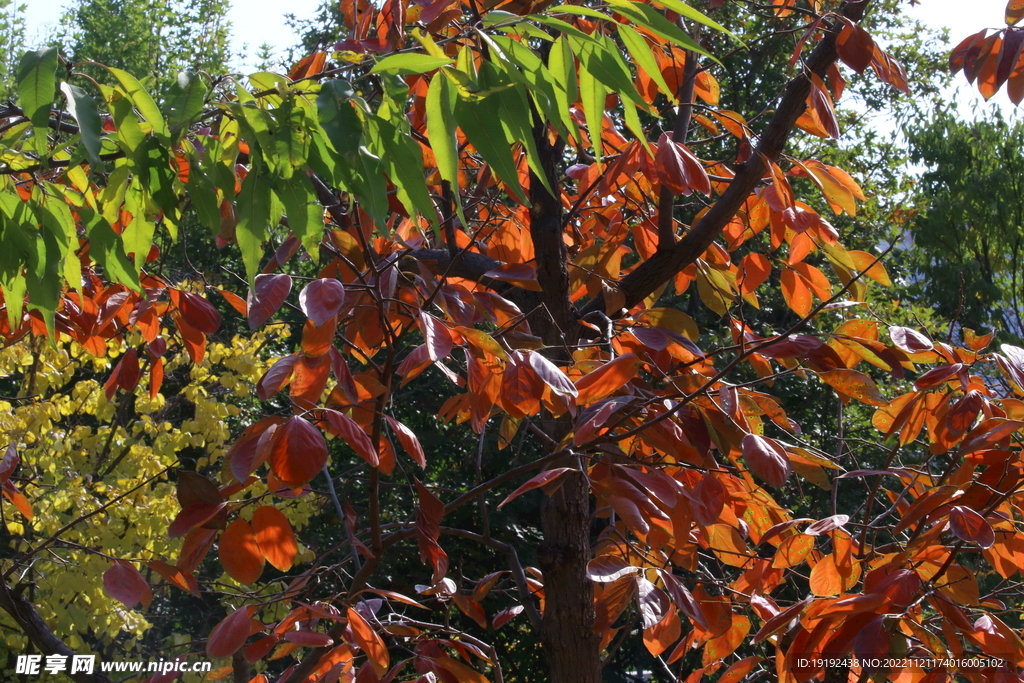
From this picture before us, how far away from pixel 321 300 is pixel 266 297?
0.33 feet

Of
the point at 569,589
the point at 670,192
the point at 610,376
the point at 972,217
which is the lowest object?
the point at 569,589

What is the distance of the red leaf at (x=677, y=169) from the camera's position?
140 cm

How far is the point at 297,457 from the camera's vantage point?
1062mm

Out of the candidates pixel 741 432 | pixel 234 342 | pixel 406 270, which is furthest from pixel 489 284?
pixel 234 342

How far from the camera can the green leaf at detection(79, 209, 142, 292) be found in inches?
37.5

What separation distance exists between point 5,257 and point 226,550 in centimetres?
50

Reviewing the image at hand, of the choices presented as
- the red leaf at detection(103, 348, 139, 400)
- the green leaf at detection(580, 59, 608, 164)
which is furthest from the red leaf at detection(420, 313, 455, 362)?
the red leaf at detection(103, 348, 139, 400)

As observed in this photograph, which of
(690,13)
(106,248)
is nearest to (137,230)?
(106,248)

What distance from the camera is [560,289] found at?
1.70 metres

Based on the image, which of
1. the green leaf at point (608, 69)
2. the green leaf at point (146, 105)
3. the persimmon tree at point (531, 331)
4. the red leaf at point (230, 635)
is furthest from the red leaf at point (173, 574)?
the green leaf at point (608, 69)

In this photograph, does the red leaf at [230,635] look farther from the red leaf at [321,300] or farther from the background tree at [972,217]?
the background tree at [972,217]

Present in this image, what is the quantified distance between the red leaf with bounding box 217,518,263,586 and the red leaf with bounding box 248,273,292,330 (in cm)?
32

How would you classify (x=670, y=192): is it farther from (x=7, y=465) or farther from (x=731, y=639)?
(x=7, y=465)

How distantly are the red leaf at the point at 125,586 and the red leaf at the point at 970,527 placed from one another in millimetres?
1326
